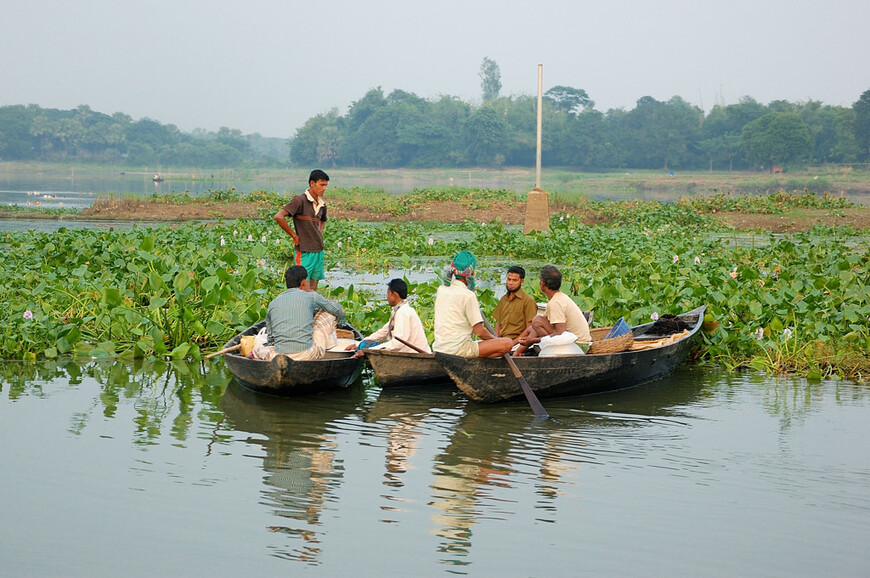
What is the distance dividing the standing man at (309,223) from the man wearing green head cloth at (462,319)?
7.89 feet

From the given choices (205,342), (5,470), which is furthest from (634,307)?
(5,470)

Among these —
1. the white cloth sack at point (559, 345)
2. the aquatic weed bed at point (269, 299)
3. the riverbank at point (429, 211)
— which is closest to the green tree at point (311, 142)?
the riverbank at point (429, 211)

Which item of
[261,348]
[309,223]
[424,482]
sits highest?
[309,223]

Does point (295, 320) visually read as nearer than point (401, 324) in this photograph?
Yes

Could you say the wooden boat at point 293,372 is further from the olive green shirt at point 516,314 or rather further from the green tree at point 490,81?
the green tree at point 490,81

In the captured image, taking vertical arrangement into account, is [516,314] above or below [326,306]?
below

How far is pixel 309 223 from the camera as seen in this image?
9711 millimetres

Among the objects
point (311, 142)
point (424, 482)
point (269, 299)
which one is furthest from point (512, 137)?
point (424, 482)

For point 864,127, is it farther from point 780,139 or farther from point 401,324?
point 401,324

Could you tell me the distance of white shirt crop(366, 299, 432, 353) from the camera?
313 inches

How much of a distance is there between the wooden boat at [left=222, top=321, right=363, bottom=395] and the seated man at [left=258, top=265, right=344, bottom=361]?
0.59 feet

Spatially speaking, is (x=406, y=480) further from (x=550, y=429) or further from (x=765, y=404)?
(x=765, y=404)

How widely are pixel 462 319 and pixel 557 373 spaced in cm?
93

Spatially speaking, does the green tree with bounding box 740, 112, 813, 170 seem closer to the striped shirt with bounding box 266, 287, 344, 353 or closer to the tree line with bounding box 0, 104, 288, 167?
the tree line with bounding box 0, 104, 288, 167
